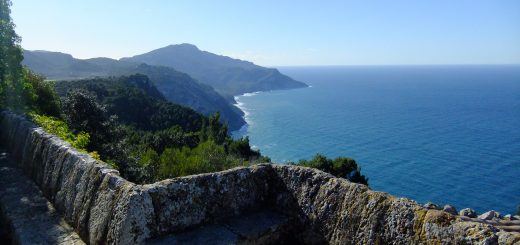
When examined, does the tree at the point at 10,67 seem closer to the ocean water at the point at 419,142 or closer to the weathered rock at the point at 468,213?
the weathered rock at the point at 468,213

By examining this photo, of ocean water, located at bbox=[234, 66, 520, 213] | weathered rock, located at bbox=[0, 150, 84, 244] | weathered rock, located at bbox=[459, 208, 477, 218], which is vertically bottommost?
ocean water, located at bbox=[234, 66, 520, 213]

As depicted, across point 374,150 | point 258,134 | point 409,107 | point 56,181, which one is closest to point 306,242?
point 56,181

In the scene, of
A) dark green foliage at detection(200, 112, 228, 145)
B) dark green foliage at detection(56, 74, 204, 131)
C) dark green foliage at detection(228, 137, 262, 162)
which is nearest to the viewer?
dark green foliage at detection(228, 137, 262, 162)

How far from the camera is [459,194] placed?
65625 millimetres

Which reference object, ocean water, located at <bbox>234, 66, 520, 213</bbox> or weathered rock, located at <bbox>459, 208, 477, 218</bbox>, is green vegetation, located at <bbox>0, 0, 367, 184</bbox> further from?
ocean water, located at <bbox>234, 66, 520, 213</bbox>

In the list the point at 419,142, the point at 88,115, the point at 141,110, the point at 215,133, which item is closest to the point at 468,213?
the point at 88,115

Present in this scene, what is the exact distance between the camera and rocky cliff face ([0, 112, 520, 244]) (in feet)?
12.7

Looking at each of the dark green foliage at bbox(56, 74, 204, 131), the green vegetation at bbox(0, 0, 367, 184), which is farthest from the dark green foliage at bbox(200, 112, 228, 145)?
A: the dark green foliage at bbox(56, 74, 204, 131)

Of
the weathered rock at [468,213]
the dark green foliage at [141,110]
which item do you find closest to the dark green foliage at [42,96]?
the weathered rock at [468,213]

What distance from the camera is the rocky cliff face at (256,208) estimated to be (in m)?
3.86

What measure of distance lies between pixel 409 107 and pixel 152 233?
186m

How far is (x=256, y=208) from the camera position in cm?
558

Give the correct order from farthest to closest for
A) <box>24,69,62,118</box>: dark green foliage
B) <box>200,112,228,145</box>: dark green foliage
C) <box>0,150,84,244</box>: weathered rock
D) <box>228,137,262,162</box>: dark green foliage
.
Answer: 1. <box>200,112,228,145</box>: dark green foliage
2. <box>228,137,262,162</box>: dark green foliage
3. <box>24,69,62,118</box>: dark green foliage
4. <box>0,150,84,244</box>: weathered rock

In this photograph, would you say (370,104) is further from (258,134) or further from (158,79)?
(158,79)
